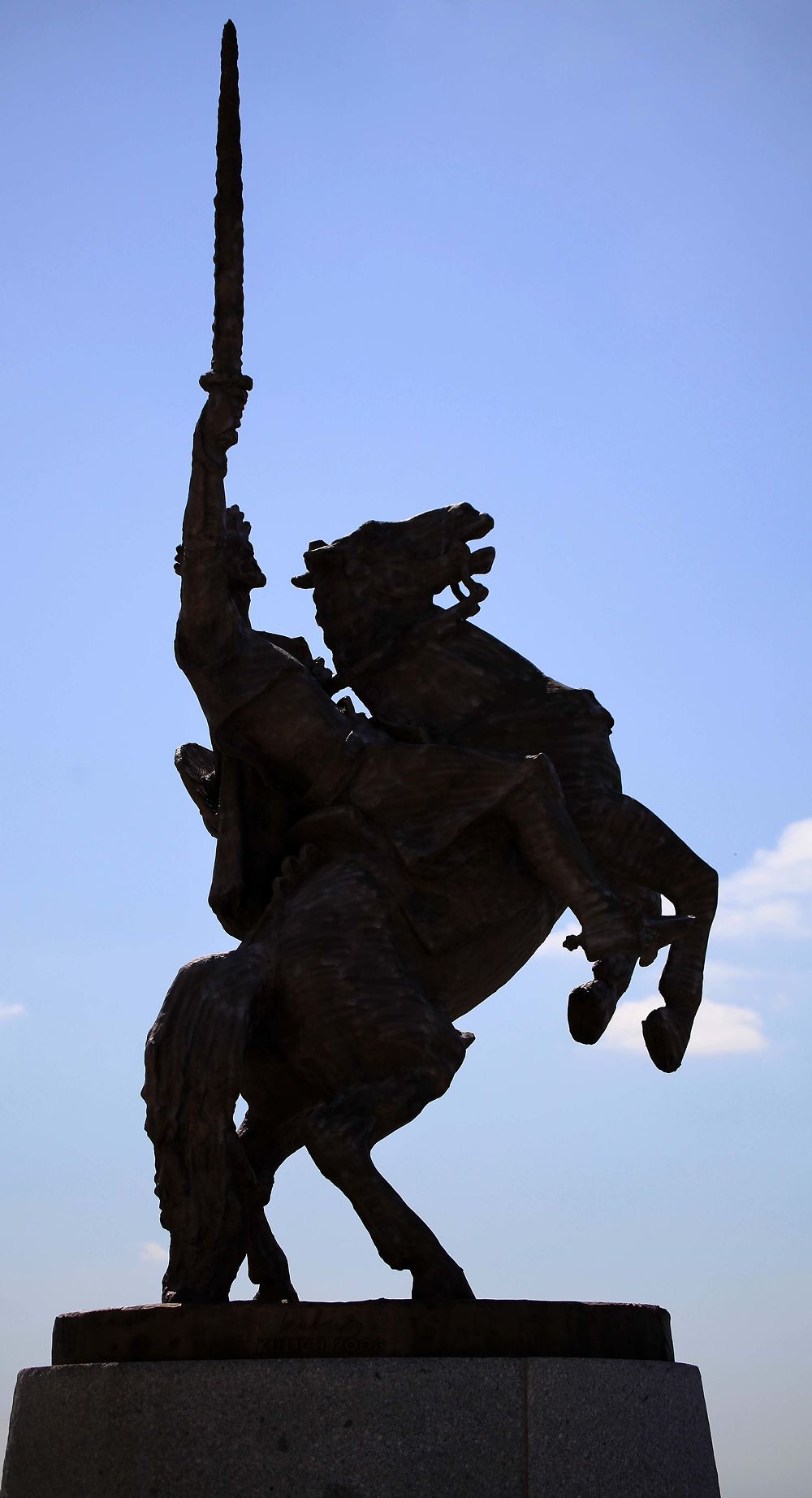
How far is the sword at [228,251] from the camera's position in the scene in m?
6.57

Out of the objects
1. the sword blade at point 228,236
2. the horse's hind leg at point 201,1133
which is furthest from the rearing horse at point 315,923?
the sword blade at point 228,236

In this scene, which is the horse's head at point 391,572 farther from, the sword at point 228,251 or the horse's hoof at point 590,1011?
the horse's hoof at point 590,1011

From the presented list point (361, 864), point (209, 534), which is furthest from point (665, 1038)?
point (209, 534)

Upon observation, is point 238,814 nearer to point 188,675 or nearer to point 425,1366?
point 188,675

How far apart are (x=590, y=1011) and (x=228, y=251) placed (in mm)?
3041

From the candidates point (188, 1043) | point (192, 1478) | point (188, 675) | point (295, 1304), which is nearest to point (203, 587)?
point (188, 675)

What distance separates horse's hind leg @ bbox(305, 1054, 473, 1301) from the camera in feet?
19.1

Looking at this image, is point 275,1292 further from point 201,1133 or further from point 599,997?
point 599,997

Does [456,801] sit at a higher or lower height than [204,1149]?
higher

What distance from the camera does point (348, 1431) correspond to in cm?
512

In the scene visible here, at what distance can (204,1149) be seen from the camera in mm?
5957

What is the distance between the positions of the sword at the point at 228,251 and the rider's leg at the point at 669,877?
84.8 inches

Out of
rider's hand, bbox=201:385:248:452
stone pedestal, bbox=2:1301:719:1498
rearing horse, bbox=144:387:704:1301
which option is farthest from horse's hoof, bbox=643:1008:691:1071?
rider's hand, bbox=201:385:248:452

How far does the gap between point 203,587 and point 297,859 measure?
103cm
